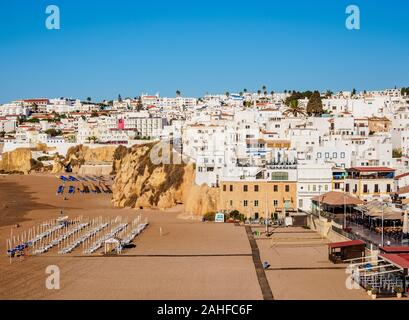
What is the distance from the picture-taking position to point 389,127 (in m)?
70.4

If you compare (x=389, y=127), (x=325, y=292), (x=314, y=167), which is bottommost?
(x=325, y=292)

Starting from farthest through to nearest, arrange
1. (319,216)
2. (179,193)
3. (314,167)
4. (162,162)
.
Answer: (162,162) → (179,193) → (314,167) → (319,216)

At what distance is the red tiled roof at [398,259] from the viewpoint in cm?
2381

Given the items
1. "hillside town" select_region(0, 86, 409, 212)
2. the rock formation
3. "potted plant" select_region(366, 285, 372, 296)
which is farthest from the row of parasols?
the rock formation

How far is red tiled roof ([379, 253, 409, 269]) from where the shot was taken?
23.8 meters

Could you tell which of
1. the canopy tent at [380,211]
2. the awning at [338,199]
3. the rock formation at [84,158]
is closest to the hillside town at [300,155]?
the awning at [338,199]

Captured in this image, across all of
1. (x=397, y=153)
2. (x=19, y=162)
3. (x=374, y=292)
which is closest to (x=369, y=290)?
(x=374, y=292)

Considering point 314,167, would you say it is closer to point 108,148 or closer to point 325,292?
point 325,292

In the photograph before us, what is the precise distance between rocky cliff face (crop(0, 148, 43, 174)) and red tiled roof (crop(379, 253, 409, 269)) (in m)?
90.6

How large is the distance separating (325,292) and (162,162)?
3446cm

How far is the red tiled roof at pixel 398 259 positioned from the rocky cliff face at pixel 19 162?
90560 mm

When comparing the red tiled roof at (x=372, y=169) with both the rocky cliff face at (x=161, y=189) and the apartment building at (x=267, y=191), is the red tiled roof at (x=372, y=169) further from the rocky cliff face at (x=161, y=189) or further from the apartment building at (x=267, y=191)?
the rocky cliff face at (x=161, y=189)

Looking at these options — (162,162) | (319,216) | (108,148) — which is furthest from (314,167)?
(108,148)

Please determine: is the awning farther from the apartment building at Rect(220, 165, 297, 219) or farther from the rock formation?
the rock formation
